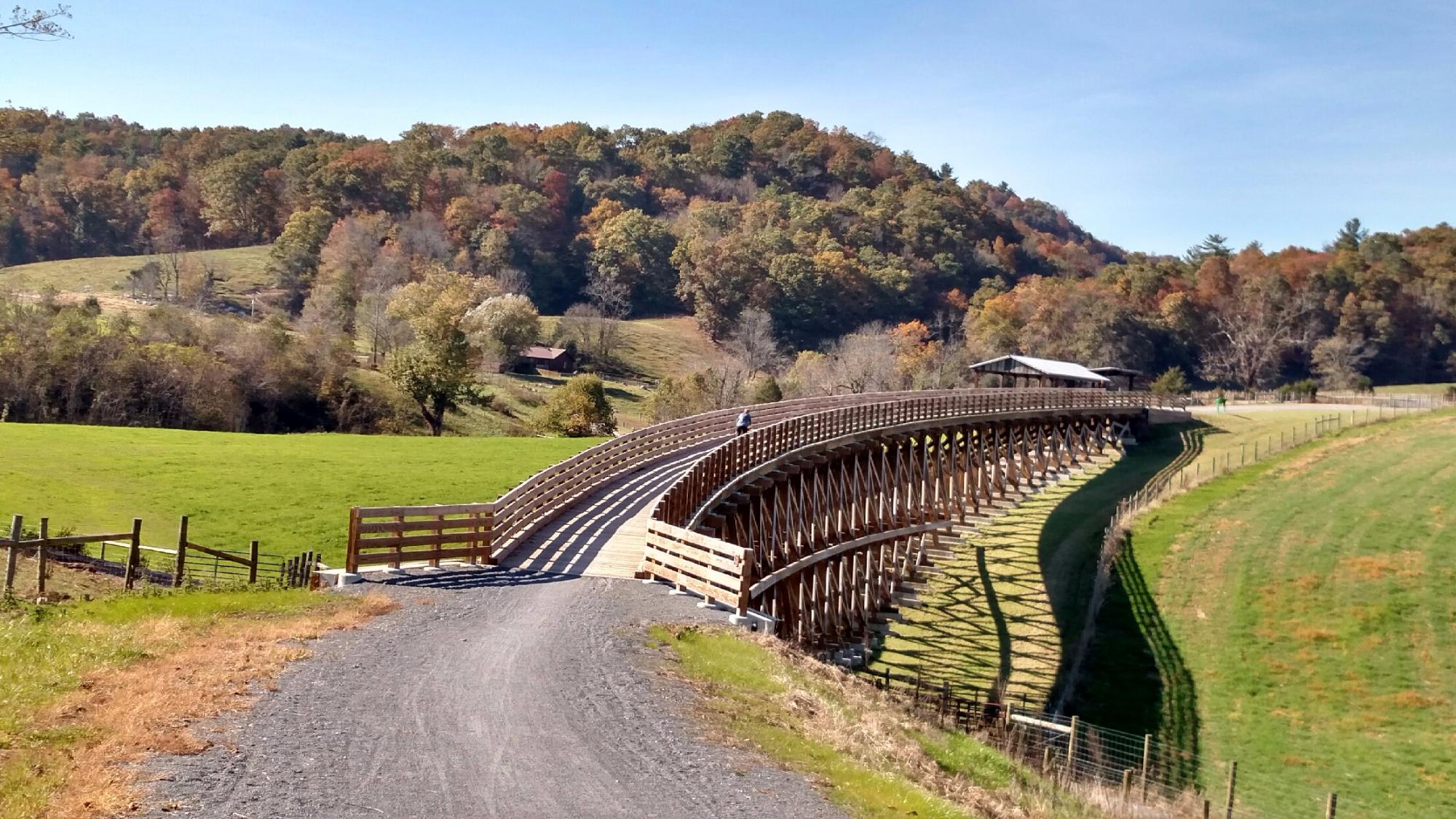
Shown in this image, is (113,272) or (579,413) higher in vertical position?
(113,272)

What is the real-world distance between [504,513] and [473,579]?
3.16 metres

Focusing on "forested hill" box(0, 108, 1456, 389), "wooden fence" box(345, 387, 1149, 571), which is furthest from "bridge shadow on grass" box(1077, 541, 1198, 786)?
"forested hill" box(0, 108, 1456, 389)

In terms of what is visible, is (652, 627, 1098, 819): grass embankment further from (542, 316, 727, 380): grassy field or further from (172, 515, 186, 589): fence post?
(542, 316, 727, 380): grassy field

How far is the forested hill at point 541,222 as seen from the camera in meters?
122

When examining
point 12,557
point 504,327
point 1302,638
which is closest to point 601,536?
point 12,557

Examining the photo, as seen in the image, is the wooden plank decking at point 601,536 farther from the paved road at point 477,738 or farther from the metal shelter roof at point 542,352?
the metal shelter roof at point 542,352

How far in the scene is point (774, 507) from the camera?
30438mm

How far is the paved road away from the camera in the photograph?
10514 millimetres

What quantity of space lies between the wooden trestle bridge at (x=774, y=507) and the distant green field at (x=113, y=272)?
84155 millimetres

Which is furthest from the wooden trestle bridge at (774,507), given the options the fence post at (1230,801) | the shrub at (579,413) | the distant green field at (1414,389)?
the distant green field at (1414,389)

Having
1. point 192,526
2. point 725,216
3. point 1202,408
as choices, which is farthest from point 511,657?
point 725,216

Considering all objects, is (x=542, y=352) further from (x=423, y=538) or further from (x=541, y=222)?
(x=423, y=538)

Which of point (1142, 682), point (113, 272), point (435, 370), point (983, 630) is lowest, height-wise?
point (983, 630)

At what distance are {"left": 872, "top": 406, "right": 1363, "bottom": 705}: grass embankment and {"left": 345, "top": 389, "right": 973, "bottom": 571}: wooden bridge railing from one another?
32.6 feet
